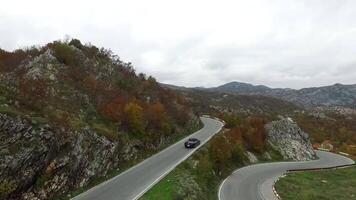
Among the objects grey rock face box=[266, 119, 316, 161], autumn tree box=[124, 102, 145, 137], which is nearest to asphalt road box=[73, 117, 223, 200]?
autumn tree box=[124, 102, 145, 137]

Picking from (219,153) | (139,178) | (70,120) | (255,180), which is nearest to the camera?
(70,120)

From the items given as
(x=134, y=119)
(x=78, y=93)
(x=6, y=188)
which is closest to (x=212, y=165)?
(x=134, y=119)

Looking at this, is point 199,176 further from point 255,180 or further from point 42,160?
point 42,160

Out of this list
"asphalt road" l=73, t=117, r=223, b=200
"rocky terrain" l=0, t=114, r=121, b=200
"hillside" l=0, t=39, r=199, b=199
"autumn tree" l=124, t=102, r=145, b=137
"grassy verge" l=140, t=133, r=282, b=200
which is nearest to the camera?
"rocky terrain" l=0, t=114, r=121, b=200

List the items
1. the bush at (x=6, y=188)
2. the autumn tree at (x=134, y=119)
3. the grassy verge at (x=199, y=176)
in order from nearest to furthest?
the bush at (x=6, y=188) < the grassy verge at (x=199, y=176) < the autumn tree at (x=134, y=119)

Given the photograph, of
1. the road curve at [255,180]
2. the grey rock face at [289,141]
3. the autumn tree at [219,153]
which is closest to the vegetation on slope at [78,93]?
the autumn tree at [219,153]

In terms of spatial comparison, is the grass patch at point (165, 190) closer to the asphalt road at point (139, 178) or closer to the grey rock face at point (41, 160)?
the asphalt road at point (139, 178)

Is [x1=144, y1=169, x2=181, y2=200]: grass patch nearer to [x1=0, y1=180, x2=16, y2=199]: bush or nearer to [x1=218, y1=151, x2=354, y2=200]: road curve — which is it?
[x1=218, y1=151, x2=354, y2=200]: road curve
